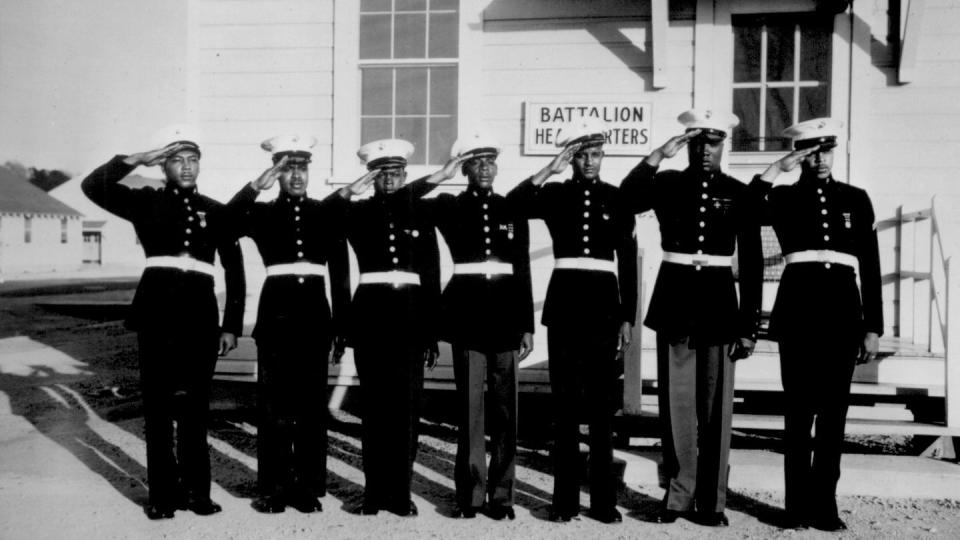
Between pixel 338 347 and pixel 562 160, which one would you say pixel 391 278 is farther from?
pixel 562 160

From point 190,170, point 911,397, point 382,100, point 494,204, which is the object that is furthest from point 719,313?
point 382,100

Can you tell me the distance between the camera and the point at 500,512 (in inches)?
154

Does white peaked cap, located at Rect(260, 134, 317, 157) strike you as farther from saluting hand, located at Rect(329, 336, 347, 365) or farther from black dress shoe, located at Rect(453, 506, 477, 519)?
black dress shoe, located at Rect(453, 506, 477, 519)

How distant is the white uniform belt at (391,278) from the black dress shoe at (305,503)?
1137 millimetres

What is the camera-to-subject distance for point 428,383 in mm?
6023

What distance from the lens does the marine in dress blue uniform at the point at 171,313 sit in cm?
390

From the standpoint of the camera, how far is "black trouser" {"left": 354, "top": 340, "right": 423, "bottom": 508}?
3959 millimetres

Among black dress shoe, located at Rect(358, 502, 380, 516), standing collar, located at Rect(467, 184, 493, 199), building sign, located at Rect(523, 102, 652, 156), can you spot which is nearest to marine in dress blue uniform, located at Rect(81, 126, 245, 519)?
black dress shoe, located at Rect(358, 502, 380, 516)

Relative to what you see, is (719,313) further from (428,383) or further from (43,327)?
(43,327)

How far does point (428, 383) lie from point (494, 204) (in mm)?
2407

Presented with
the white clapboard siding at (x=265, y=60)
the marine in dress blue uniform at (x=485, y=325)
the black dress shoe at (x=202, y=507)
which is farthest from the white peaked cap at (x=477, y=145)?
the white clapboard siding at (x=265, y=60)

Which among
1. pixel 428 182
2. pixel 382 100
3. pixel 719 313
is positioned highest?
pixel 382 100

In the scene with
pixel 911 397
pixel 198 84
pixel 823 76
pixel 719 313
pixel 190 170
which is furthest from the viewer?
pixel 198 84

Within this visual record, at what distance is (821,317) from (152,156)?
3.36 metres
